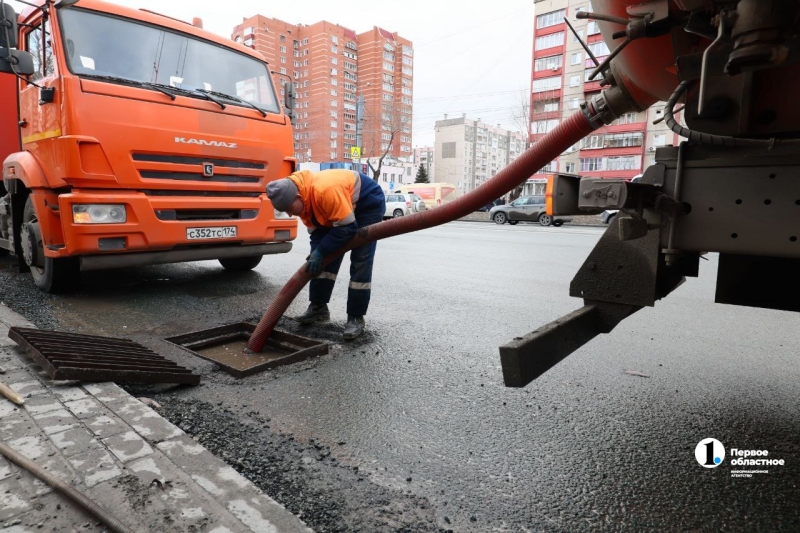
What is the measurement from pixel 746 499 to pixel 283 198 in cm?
299

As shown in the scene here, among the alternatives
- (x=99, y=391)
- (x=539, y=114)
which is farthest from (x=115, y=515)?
(x=539, y=114)

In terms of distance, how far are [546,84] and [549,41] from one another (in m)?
4.35

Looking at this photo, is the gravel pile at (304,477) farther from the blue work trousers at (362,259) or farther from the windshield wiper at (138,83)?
the windshield wiper at (138,83)

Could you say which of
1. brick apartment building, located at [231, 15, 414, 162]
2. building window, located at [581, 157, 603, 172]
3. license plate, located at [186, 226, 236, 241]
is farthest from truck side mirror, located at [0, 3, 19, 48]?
brick apartment building, located at [231, 15, 414, 162]

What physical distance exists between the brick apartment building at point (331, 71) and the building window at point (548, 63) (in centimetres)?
2232

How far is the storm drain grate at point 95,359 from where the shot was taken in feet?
8.58

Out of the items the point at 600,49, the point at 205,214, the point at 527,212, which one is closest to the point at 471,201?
the point at 600,49

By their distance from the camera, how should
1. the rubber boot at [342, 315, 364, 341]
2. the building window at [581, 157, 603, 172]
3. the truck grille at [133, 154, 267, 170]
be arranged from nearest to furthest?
1. the rubber boot at [342, 315, 364, 341]
2. the truck grille at [133, 154, 267, 170]
3. the building window at [581, 157, 603, 172]

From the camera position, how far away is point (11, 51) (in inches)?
169

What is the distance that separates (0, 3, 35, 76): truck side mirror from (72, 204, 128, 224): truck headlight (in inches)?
52.6

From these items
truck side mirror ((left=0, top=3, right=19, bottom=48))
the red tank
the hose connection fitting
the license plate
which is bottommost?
the license plate

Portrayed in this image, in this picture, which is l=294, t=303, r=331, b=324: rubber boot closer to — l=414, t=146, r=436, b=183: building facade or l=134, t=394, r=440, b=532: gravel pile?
l=134, t=394, r=440, b=532: gravel pile

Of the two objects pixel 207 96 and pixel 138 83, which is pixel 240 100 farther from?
pixel 138 83

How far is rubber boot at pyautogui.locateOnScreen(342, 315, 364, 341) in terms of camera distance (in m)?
3.83
